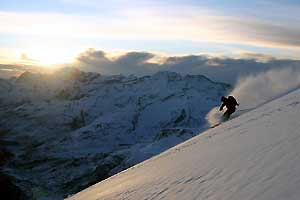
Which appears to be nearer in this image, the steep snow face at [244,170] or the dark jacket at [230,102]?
the steep snow face at [244,170]

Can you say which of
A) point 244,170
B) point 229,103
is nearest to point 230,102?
point 229,103

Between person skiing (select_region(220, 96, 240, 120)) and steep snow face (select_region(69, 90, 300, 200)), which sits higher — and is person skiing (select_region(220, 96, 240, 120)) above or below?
below

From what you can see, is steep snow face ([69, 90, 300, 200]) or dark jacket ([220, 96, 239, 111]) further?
dark jacket ([220, 96, 239, 111])

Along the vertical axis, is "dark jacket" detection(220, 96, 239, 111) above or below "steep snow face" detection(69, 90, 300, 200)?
below

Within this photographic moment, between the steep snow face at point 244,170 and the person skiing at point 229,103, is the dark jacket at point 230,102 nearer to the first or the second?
the person skiing at point 229,103

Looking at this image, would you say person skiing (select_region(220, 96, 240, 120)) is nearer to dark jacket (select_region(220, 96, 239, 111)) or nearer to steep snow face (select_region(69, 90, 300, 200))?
dark jacket (select_region(220, 96, 239, 111))

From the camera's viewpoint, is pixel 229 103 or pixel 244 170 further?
pixel 229 103

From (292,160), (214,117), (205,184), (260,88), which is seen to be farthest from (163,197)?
(260,88)

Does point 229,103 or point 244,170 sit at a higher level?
point 244,170

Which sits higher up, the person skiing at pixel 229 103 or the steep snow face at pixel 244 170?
the steep snow face at pixel 244 170

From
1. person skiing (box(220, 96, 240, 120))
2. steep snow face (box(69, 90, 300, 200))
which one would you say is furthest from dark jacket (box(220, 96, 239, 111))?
steep snow face (box(69, 90, 300, 200))

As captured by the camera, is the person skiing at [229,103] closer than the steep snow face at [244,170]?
No

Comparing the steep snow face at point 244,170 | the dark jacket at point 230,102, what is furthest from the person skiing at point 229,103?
the steep snow face at point 244,170

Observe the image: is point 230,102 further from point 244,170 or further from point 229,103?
point 244,170
